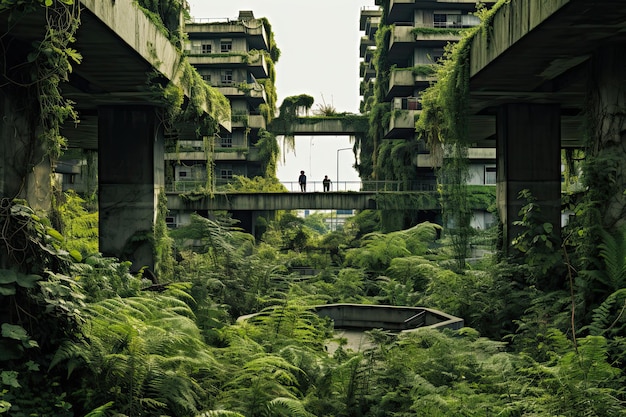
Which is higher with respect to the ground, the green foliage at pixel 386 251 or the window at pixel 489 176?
the window at pixel 489 176

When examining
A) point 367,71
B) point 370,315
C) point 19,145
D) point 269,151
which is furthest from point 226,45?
point 19,145

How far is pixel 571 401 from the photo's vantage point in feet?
19.0

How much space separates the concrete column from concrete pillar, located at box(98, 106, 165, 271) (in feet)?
30.3

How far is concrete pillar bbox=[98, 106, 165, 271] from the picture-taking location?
15.6 meters

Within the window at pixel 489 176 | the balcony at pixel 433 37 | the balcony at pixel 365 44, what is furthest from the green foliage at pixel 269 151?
the balcony at pixel 365 44

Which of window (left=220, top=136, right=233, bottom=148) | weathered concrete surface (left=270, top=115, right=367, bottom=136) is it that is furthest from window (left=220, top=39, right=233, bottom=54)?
weathered concrete surface (left=270, top=115, right=367, bottom=136)

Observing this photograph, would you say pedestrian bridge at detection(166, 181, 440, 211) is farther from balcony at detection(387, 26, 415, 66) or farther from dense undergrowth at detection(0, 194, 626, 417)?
dense undergrowth at detection(0, 194, 626, 417)

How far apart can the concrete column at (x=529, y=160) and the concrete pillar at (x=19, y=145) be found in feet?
37.2

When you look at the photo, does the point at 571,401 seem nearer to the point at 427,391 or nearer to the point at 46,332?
the point at 427,391

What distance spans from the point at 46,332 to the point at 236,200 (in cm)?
2661

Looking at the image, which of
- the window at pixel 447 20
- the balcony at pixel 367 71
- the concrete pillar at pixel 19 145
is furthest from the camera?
the balcony at pixel 367 71

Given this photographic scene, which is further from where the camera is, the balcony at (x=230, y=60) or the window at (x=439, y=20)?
the balcony at (x=230, y=60)

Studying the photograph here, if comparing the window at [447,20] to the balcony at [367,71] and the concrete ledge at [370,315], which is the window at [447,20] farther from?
the concrete ledge at [370,315]

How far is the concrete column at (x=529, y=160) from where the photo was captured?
15.7m
